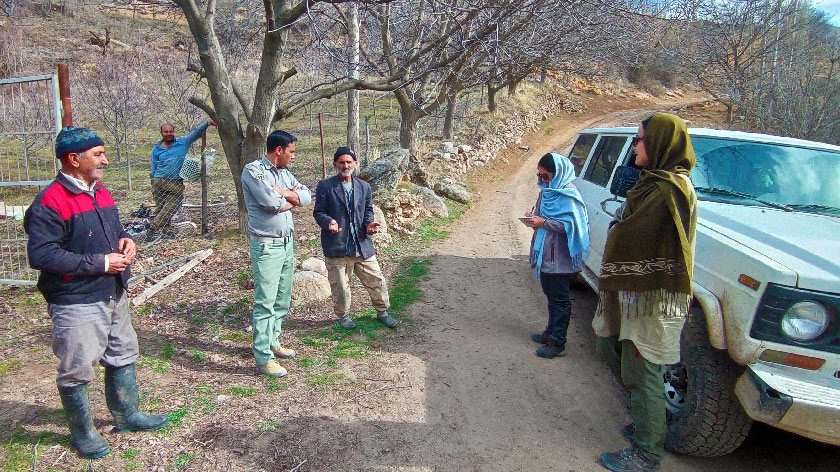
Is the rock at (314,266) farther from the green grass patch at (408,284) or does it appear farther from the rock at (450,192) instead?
the rock at (450,192)

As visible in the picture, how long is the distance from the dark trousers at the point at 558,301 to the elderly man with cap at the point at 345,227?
1561 millimetres

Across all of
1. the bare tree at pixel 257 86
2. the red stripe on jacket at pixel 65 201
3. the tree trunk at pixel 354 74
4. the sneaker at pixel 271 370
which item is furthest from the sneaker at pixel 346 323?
the tree trunk at pixel 354 74

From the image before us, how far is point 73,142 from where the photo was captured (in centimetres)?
276

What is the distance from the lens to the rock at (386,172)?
9.07 m

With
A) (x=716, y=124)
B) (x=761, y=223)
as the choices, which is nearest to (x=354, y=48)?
(x=761, y=223)

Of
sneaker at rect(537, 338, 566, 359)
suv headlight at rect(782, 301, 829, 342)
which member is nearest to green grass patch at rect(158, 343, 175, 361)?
sneaker at rect(537, 338, 566, 359)

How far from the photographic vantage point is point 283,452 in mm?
3025

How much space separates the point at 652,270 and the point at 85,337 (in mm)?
3155

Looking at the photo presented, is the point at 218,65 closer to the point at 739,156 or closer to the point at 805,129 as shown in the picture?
the point at 739,156

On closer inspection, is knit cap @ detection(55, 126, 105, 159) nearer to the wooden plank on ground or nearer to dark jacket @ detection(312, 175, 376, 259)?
dark jacket @ detection(312, 175, 376, 259)

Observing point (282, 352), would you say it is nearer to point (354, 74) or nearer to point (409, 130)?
point (354, 74)

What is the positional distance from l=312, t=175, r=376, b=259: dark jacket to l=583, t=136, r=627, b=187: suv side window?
2.39m

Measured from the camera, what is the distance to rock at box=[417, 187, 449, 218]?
9.57 metres

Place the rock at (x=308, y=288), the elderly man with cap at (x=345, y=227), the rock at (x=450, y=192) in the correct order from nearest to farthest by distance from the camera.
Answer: the elderly man with cap at (x=345, y=227), the rock at (x=308, y=288), the rock at (x=450, y=192)
